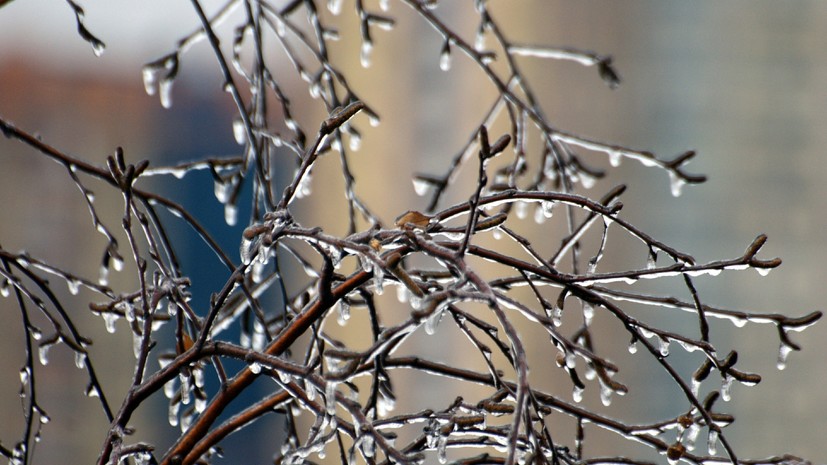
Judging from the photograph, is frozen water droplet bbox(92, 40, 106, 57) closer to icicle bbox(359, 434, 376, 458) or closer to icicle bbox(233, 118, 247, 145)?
icicle bbox(233, 118, 247, 145)

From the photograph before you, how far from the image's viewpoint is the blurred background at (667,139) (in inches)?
348

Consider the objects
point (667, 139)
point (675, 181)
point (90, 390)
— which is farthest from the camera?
point (667, 139)

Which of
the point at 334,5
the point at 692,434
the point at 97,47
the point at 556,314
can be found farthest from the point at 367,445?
the point at 334,5

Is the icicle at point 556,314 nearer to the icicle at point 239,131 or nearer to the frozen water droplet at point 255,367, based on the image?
the frozen water droplet at point 255,367

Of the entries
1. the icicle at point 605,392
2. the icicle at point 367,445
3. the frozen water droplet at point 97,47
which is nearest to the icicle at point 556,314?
the icicle at point 605,392

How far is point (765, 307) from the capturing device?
9.12 meters

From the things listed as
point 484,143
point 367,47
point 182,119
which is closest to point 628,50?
point 182,119

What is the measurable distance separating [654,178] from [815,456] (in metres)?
3.20

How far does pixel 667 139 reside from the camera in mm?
9641

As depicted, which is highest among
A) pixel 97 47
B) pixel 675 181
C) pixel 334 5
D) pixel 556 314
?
pixel 334 5

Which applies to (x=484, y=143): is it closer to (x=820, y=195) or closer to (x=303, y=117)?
(x=820, y=195)

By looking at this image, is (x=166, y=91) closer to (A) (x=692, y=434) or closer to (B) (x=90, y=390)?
(B) (x=90, y=390)

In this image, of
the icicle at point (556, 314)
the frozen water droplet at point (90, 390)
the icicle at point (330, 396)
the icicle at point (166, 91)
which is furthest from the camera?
the icicle at point (166, 91)

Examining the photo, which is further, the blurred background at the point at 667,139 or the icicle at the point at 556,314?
the blurred background at the point at 667,139
